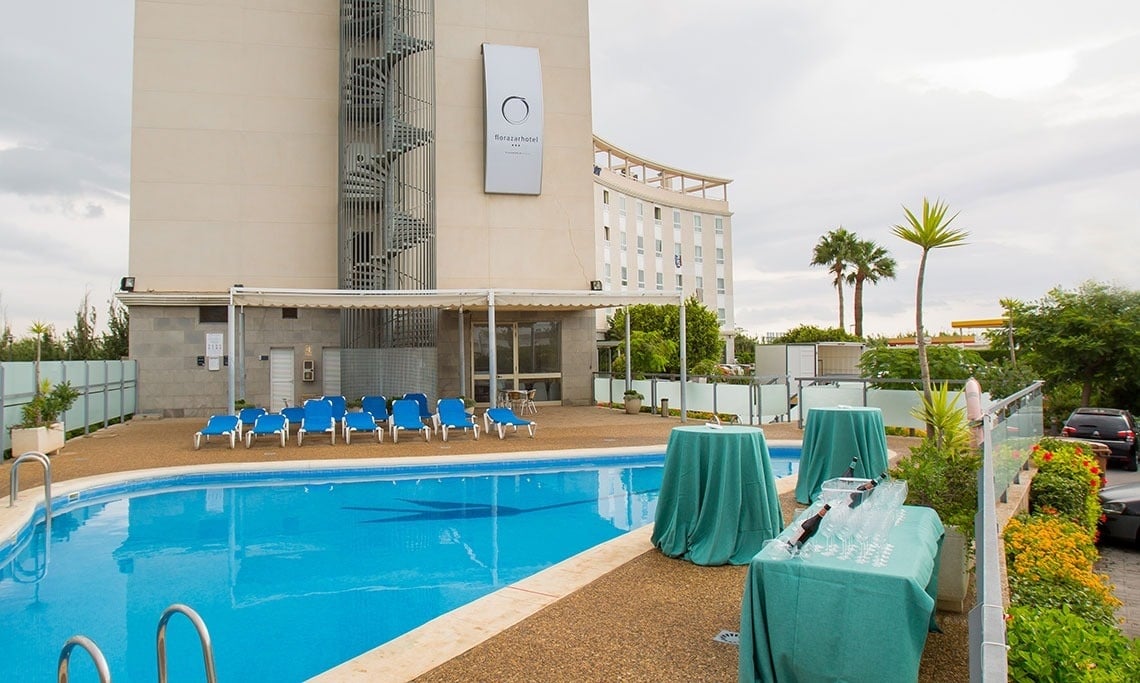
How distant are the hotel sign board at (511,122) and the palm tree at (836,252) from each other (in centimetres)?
3221

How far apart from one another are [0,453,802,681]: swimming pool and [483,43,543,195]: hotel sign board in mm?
11353

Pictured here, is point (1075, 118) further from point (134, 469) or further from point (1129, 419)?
point (134, 469)

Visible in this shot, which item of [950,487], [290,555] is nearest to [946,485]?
[950,487]

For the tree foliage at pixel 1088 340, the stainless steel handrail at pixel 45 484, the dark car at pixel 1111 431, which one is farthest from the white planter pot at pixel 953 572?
the tree foliage at pixel 1088 340

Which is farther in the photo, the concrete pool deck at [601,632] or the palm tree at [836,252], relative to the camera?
the palm tree at [836,252]

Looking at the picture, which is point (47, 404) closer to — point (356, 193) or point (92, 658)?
point (356, 193)

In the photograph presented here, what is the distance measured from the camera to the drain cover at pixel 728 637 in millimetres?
3873

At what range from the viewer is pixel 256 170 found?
19281mm

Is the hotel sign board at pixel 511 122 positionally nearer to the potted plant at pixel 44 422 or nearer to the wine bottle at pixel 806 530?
the potted plant at pixel 44 422

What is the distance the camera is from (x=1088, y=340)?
24547 mm

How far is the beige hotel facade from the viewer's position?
18531 mm

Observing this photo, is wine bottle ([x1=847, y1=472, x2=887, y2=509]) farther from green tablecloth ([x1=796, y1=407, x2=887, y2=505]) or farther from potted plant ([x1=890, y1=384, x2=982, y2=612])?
green tablecloth ([x1=796, y1=407, x2=887, y2=505])

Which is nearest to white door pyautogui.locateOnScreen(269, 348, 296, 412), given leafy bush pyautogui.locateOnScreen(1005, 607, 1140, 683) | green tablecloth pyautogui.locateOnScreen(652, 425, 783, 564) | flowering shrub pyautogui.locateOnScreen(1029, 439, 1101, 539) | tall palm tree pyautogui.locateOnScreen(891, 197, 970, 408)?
green tablecloth pyautogui.locateOnScreen(652, 425, 783, 564)

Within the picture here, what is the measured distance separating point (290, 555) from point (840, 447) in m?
5.37
